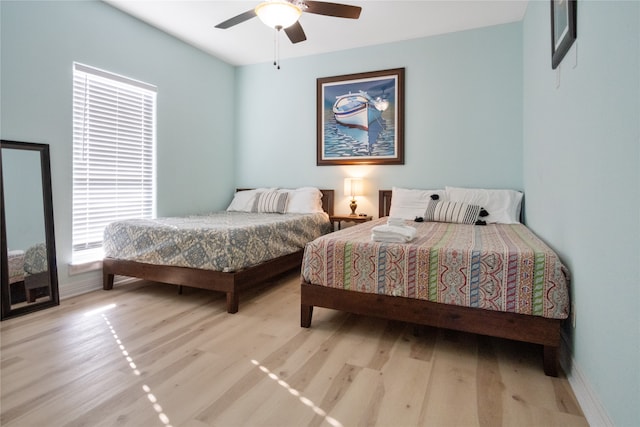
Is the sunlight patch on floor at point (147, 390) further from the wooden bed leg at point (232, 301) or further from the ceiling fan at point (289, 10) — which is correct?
the ceiling fan at point (289, 10)

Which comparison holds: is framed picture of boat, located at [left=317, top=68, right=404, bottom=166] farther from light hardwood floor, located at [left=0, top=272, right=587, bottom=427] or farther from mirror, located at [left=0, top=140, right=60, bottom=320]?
mirror, located at [left=0, top=140, right=60, bottom=320]

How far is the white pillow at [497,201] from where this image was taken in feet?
11.0

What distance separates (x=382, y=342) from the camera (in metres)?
2.13

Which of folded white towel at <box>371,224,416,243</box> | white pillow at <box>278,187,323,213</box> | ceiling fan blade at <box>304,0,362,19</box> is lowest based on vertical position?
folded white towel at <box>371,224,416,243</box>

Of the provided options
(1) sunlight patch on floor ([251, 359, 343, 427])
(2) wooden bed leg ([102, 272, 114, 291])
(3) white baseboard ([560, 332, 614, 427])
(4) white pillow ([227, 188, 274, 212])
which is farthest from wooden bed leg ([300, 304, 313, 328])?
(4) white pillow ([227, 188, 274, 212])

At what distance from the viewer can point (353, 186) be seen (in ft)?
13.5

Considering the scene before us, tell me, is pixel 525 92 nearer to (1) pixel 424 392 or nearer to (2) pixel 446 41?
(2) pixel 446 41

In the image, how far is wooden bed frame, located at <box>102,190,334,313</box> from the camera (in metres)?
2.64

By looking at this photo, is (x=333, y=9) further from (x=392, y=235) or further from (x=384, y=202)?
(x=384, y=202)

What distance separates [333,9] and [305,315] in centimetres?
215

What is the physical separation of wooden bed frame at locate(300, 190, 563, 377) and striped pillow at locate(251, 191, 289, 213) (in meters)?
1.99

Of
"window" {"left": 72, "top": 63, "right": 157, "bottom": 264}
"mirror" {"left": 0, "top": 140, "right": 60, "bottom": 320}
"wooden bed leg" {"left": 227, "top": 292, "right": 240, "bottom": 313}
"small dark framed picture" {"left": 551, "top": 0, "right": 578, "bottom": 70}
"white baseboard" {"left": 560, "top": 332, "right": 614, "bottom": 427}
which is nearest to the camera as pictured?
"white baseboard" {"left": 560, "top": 332, "right": 614, "bottom": 427}

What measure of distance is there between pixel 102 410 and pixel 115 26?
3347 millimetres

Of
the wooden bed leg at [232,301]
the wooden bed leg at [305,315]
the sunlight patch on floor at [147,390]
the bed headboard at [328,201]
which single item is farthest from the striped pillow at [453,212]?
the sunlight patch on floor at [147,390]
